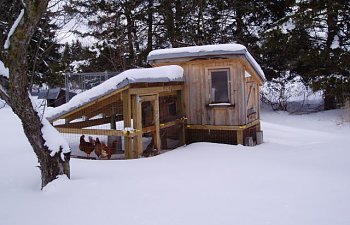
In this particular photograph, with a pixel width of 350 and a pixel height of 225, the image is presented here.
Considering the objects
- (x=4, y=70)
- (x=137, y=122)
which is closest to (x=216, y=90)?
(x=137, y=122)

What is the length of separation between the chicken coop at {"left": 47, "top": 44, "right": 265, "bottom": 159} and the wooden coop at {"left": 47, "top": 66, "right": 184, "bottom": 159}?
26 millimetres

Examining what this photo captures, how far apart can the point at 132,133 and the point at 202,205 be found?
3.97 m

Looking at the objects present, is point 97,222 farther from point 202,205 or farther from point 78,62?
point 78,62

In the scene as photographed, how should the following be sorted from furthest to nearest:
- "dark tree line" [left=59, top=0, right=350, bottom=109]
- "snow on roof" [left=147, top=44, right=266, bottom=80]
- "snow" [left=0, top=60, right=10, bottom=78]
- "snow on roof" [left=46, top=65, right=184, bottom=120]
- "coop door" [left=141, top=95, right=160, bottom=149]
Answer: "dark tree line" [left=59, top=0, right=350, bottom=109] → "snow on roof" [left=147, top=44, right=266, bottom=80] → "coop door" [left=141, top=95, right=160, bottom=149] → "snow on roof" [left=46, top=65, right=184, bottom=120] → "snow" [left=0, top=60, right=10, bottom=78]

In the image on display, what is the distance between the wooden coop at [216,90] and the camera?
10.3m

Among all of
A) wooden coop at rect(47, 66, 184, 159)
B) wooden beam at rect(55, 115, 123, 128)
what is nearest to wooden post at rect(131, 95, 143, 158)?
wooden coop at rect(47, 66, 184, 159)

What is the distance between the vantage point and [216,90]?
10.6 meters

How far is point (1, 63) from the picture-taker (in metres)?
5.11

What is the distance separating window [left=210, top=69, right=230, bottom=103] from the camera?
414 inches

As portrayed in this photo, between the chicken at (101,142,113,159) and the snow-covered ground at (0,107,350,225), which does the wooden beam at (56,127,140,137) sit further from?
the snow-covered ground at (0,107,350,225)

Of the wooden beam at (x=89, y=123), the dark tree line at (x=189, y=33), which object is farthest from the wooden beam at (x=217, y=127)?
the dark tree line at (x=189, y=33)

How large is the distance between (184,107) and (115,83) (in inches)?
134

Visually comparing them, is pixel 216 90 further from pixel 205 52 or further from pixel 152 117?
pixel 152 117

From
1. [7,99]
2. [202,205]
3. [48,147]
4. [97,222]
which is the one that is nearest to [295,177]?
[202,205]
